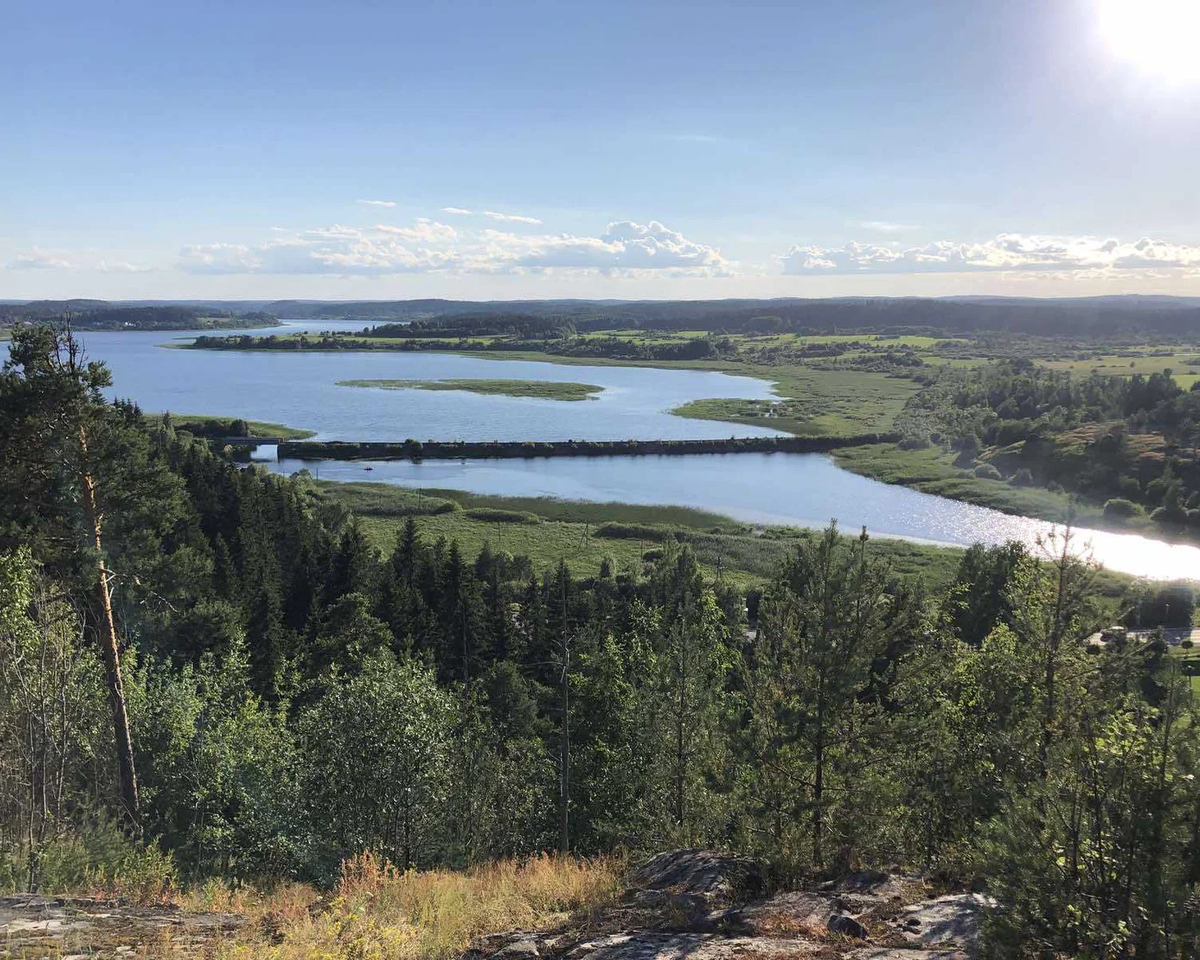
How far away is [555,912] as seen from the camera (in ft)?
33.9

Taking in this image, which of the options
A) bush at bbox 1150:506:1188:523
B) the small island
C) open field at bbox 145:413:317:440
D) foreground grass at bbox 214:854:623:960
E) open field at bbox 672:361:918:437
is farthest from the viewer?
the small island

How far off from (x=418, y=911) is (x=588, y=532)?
197ft

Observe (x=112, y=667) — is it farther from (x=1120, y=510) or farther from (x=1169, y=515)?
(x=1169, y=515)

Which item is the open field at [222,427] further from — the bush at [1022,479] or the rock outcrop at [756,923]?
the rock outcrop at [756,923]

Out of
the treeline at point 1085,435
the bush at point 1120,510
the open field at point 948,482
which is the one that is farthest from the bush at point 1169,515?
the open field at point 948,482

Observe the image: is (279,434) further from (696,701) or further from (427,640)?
(696,701)

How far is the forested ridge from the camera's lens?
6.74 metres

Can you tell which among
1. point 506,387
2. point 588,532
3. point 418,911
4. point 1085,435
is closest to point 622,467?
point 588,532

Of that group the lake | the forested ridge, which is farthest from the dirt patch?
the lake

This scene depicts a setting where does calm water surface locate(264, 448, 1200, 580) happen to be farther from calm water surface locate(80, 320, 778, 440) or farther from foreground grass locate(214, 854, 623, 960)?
foreground grass locate(214, 854, 623, 960)

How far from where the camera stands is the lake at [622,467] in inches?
2945

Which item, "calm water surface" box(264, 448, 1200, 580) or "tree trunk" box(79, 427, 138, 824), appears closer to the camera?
"tree trunk" box(79, 427, 138, 824)

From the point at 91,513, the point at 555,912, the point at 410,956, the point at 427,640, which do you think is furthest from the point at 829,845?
the point at 427,640

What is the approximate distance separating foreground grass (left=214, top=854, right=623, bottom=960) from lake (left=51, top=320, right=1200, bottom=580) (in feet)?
105
